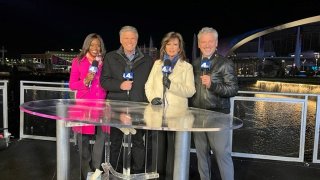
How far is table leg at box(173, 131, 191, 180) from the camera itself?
7.92ft

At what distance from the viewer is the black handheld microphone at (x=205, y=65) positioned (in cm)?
275

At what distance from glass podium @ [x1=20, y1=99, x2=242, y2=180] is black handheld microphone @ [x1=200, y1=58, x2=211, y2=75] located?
37 centimetres

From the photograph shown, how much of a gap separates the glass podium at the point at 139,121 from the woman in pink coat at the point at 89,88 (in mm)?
252

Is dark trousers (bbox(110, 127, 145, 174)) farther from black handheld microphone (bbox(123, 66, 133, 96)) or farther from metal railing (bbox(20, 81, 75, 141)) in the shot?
metal railing (bbox(20, 81, 75, 141))

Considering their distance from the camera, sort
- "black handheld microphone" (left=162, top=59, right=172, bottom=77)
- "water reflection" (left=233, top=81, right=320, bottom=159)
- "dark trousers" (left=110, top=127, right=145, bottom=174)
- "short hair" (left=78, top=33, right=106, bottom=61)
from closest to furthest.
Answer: "black handheld microphone" (left=162, top=59, right=172, bottom=77) < "dark trousers" (left=110, top=127, right=145, bottom=174) < "short hair" (left=78, top=33, right=106, bottom=61) < "water reflection" (left=233, top=81, right=320, bottom=159)

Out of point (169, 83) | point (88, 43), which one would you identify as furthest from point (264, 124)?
point (88, 43)

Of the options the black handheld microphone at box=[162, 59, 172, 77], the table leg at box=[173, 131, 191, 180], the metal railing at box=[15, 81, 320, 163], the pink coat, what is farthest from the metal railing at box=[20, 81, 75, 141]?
the table leg at box=[173, 131, 191, 180]

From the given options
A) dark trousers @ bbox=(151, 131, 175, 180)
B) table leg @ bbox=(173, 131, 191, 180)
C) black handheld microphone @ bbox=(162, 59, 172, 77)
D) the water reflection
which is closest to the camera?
table leg @ bbox=(173, 131, 191, 180)

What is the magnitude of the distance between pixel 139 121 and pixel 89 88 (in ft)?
4.61

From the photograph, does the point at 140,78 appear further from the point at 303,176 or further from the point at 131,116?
the point at 303,176

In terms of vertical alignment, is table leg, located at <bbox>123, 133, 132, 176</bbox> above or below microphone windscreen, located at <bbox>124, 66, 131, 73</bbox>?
below

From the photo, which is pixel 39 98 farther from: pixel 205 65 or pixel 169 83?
pixel 205 65

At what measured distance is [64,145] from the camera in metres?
2.67

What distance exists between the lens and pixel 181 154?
242 centimetres
